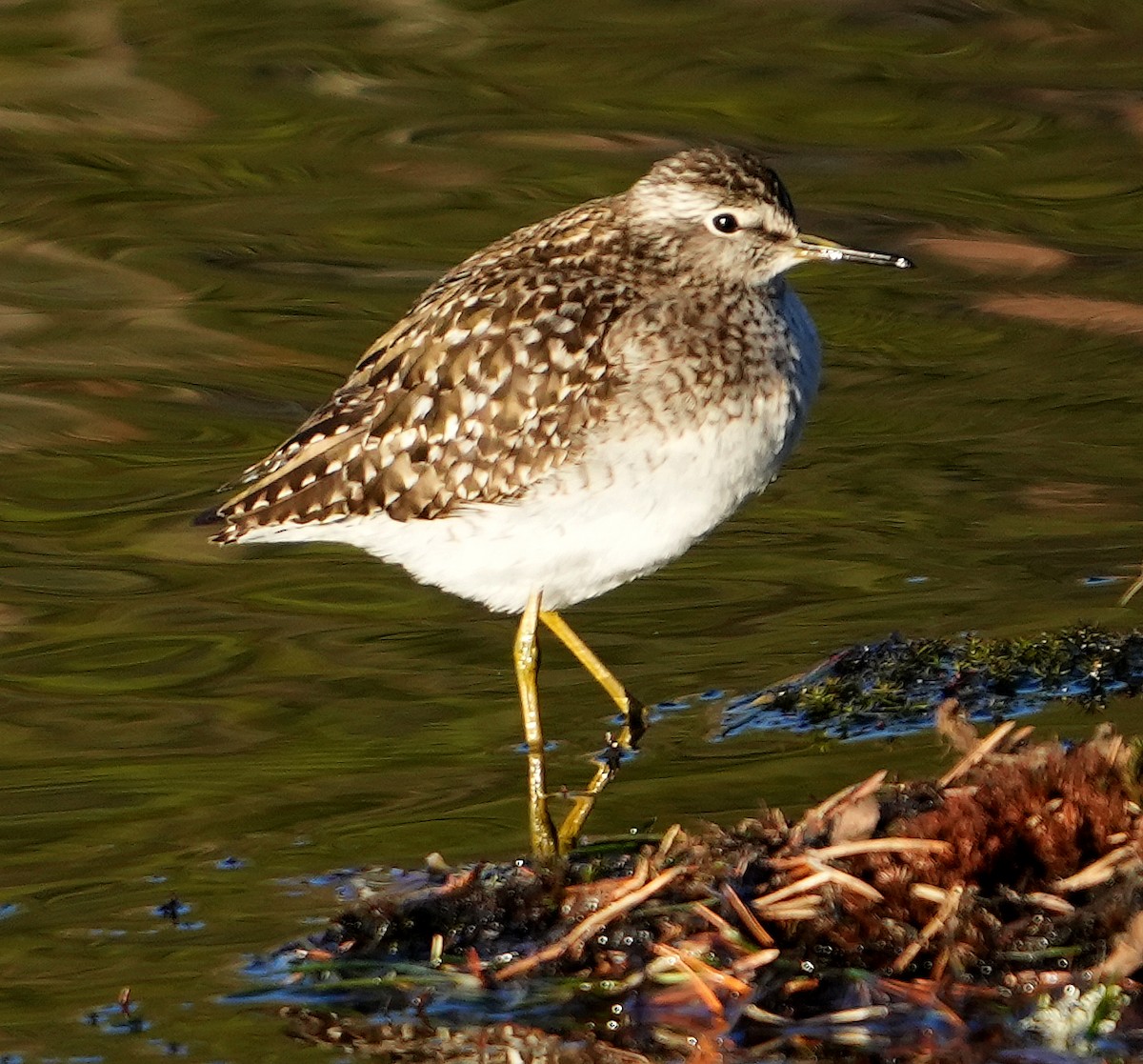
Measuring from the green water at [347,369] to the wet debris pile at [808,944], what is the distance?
545mm

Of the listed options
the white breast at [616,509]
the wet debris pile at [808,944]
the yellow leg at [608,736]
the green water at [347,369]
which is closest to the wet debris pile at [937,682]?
the green water at [347,369]

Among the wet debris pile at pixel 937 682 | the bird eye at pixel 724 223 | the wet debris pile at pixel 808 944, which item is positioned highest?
the bird eye at pixel 724 223

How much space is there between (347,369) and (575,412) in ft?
18.5

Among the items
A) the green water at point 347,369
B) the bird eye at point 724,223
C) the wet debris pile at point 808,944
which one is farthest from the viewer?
the bird eye at point 724,223

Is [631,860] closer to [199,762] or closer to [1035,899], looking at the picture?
[1035,899]

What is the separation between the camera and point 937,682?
362 inches

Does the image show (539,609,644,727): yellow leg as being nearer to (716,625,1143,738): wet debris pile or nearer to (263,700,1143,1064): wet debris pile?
(716,625,1143,738): wet debris pile

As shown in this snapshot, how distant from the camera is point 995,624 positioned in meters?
9.98

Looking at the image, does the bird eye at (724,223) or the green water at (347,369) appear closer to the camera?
the green water at (347,369)

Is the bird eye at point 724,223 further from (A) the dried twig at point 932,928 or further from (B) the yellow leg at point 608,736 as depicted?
(A) the dried twig at point 932,928

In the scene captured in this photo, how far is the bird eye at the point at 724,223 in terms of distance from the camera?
9414 mm

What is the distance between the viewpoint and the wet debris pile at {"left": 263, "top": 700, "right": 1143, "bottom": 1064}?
614cm

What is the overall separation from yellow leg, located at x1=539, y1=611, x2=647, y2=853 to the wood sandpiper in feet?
0.06

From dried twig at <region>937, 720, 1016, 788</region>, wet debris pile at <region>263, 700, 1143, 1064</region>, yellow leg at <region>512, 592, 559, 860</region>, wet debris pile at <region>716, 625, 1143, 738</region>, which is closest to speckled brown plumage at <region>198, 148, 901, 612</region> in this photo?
yellow leg at <region>512, 592, 559, 860</region>
